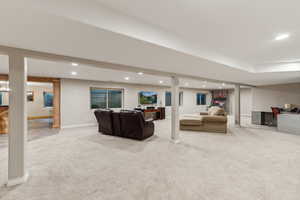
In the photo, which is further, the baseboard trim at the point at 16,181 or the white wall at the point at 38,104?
the white wall at the point at 38,104

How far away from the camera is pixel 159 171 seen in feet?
7.91

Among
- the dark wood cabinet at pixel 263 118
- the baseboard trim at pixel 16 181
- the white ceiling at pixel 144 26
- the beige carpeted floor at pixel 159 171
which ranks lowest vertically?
the beige carpeted floor at pixel 159 171

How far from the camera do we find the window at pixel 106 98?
670cm

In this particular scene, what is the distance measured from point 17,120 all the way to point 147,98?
6655mm

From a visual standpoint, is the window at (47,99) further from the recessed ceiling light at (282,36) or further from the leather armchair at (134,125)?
the recessed ceiling light at (282,36)

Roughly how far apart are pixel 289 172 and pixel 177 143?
2305 millimetres

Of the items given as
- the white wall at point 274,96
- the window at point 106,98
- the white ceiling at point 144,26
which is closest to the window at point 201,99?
the white wall at point 274,96

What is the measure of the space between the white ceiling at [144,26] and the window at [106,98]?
464cm

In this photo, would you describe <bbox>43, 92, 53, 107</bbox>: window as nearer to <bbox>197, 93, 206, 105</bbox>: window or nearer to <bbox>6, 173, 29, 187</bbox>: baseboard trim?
<bbox>6, 173, 29, 187</bbox>: baseboard trim

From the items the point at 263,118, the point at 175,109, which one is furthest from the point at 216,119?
the point at 263,118

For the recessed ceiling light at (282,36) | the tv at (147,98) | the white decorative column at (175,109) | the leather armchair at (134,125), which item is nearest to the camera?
the recessed ceiling light at (282,36)

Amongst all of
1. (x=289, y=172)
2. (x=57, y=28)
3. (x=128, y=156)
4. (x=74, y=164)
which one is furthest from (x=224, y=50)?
(x=74, y=164)

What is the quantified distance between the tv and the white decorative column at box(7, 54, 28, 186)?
6205 mm

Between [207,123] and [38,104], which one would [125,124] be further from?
[38,104]
